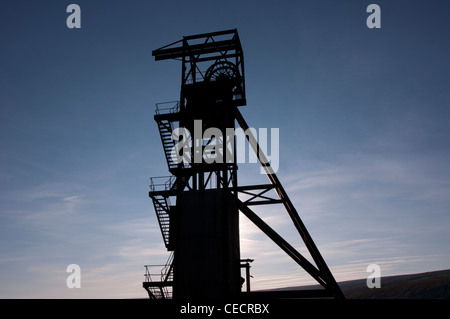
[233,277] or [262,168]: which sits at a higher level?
[262,168]

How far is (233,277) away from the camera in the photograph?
1531 cm

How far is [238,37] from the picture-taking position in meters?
19.5
